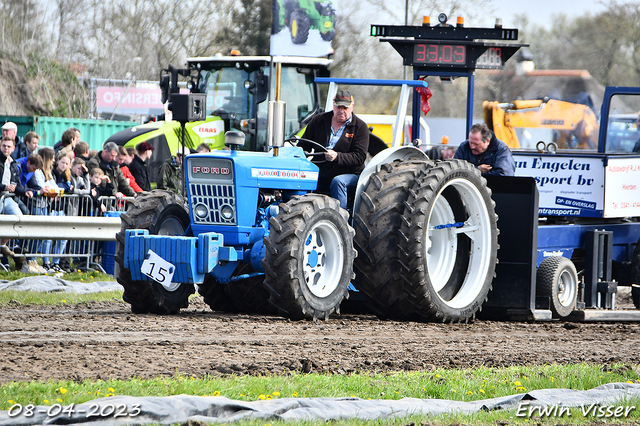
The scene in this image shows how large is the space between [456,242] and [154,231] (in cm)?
296

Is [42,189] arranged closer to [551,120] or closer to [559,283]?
[559,283]

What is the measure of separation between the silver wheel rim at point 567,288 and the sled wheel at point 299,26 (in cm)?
505

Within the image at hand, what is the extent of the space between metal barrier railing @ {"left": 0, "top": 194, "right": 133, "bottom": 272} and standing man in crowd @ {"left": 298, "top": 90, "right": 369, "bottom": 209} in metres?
3.97

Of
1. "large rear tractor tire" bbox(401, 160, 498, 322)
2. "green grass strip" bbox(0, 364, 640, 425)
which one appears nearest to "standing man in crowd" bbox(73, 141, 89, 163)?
"large rear tractor tire" bbox(401, 160, 498, 322)

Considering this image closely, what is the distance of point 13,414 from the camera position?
3.96 m

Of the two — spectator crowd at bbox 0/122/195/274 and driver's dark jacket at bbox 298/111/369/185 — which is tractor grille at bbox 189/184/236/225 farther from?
spectator crowd at bbox 0/122/195/274

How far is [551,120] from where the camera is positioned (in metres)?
14.0

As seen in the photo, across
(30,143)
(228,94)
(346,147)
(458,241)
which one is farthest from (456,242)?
(228,94)

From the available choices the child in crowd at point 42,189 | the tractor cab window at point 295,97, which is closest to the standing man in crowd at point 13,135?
the child in crowd at point 42,189

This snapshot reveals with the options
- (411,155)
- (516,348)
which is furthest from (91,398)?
(411,155)

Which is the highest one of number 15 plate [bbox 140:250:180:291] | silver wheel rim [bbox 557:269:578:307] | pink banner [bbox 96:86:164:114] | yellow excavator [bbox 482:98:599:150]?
pink banner [bbox 96:86:164:114]

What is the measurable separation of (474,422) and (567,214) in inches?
258

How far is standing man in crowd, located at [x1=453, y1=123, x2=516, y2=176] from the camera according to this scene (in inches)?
375

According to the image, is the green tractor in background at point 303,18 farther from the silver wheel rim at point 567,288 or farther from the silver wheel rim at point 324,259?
the silver wheel rim at point 567,288
